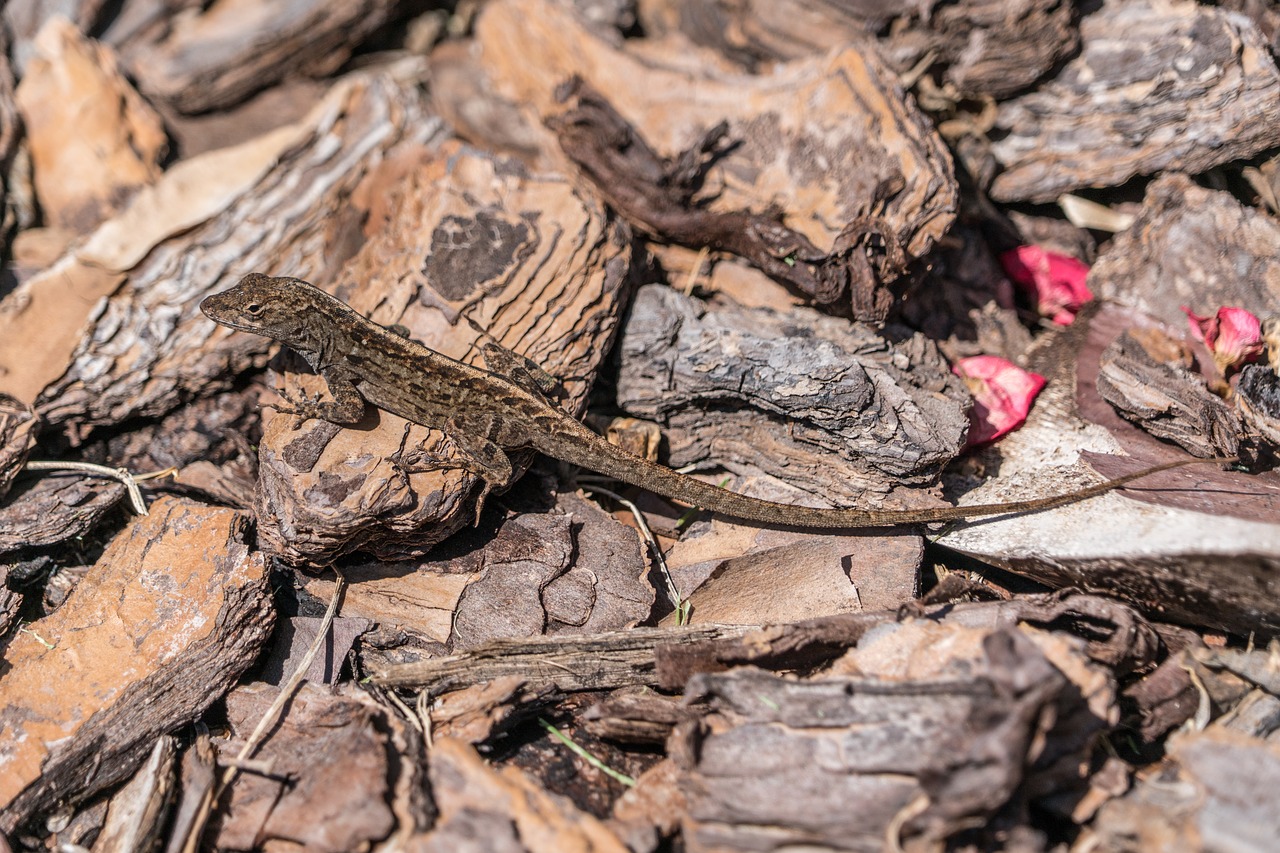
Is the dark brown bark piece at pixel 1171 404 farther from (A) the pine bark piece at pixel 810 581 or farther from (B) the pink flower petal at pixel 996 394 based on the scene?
(A) the pine bark piece at pixel 810 581

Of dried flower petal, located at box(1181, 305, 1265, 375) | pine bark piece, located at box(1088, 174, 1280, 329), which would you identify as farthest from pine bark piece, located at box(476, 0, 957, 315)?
dried flower petal, located at box(1181, 305, 1265, 375)

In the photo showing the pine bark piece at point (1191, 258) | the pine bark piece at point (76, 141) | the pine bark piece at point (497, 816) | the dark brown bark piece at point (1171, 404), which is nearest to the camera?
the pine bark piece at point (497, 816)

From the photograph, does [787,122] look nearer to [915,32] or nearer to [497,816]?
[915,32]

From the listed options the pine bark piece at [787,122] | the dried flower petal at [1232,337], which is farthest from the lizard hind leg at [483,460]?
the dried flower petal at [1232,337]

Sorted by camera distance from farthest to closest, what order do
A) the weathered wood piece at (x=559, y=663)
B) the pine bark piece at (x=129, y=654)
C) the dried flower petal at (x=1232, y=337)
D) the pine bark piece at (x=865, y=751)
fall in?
1. the dried flower petal at (x=1232, y=337)
2. the weathered wood piece at (x=559, y=663)
3. the pine bark piece at (x=129, y=654)
4. the pine bark piece at (x=865, y=751)

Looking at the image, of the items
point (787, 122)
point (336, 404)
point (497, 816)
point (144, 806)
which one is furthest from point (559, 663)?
point (787, 122)

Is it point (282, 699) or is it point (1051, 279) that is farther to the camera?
point (1051, 279)

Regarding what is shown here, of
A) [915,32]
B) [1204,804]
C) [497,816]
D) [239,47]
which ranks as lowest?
[497,816]
